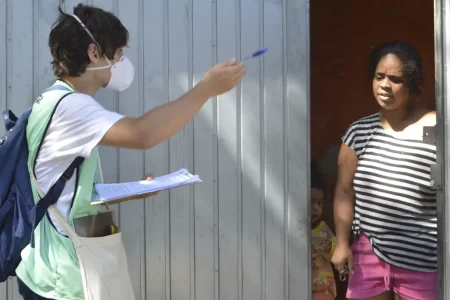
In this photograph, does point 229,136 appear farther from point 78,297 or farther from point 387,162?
point 78,297

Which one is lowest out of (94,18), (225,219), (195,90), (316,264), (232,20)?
(316,264)

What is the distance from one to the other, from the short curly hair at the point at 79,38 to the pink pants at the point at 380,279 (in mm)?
1434

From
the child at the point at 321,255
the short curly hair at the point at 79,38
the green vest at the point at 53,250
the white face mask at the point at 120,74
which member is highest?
the short curly hair at the point at 79,38

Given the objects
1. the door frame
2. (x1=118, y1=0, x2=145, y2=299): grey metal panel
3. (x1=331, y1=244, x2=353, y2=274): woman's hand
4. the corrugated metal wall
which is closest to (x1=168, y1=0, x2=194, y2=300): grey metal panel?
the corrugated metal wall

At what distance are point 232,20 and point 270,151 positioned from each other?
65 centimetres

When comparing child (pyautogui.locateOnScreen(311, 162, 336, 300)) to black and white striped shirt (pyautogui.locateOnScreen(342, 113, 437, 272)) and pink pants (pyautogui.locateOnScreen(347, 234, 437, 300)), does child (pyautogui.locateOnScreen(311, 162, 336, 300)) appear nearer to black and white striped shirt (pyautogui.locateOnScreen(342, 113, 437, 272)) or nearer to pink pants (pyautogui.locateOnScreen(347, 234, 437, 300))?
pink pants (pyautogui.locateOnScreen(347, 234, 437, 300))

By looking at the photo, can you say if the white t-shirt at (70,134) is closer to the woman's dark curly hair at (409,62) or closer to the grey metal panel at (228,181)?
the grey metal panel at (228,181)

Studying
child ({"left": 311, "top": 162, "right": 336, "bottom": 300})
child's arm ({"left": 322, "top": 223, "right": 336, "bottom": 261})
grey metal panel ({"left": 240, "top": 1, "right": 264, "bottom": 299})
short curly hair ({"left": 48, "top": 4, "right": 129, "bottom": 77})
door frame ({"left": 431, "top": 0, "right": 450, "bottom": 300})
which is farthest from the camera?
child's arm ({"left": 322, "top": 223, "right": 336, "bottom": 261})

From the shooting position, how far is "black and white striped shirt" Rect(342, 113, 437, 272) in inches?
106

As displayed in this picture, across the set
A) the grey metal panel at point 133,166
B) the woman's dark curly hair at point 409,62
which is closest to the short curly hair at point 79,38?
the grey metal panel at point 133,166

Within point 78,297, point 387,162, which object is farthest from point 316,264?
point 78,297

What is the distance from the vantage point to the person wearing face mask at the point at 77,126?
1.95 metres

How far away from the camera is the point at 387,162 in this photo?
9.13 ft

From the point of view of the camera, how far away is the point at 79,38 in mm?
2121
